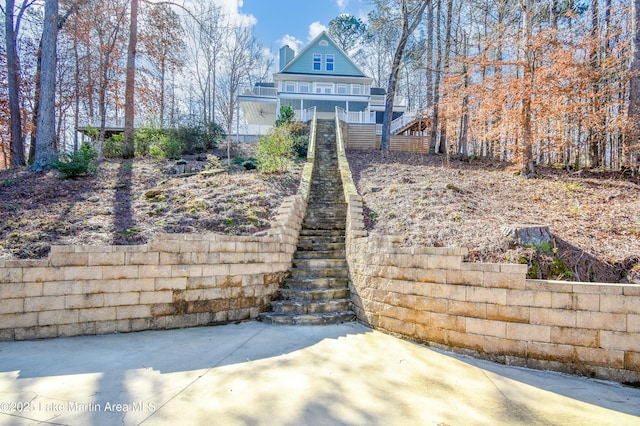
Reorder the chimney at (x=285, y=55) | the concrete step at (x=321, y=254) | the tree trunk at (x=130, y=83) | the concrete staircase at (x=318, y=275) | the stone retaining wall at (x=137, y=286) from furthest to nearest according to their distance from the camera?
1. the chimney at (x=285, y=55)
2. the tree trunk at (x=130, y=83)
3. the concrete step at (x=321, y=254)
4. the concrete staircase at (x=318, y=275)
5. the stone retaining wall at (x=137, y=286)

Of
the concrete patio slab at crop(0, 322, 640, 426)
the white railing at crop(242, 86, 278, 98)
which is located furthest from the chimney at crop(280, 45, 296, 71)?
the concrete patio slab at crop(0, 322, 640, 426)

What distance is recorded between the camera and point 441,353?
388 cm

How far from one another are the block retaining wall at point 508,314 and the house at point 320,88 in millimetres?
21180

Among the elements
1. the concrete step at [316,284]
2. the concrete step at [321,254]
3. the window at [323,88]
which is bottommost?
the concrete step at [316,284]

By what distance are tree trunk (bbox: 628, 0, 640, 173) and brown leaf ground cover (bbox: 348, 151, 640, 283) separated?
0.75 m

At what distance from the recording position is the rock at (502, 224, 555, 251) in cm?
440

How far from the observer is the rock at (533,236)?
14.4 ft

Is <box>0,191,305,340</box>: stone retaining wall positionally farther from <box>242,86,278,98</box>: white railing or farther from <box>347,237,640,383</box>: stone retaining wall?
<box>242,86,278,98</box>: white railing

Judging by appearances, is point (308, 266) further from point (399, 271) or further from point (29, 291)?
point (29, 291)

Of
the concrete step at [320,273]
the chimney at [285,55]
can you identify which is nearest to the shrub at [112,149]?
the concrete step at [320,273]

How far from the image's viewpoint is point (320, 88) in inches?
1000

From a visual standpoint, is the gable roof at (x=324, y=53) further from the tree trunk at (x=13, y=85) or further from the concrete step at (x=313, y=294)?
the concrete step at (x=313, y=294)

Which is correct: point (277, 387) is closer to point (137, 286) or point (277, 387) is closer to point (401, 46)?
point (137, 286)

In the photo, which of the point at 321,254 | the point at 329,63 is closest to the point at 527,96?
the point at 321,254
